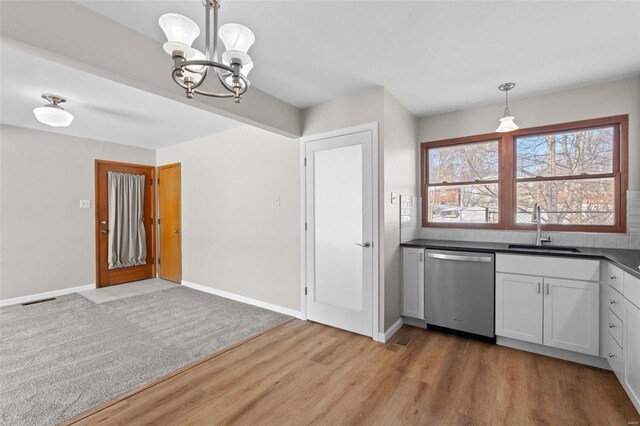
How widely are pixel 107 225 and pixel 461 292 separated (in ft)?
17.9

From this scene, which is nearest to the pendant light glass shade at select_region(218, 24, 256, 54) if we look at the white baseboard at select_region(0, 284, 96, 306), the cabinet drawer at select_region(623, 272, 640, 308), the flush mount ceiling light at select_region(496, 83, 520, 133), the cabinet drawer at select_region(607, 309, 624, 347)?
the flush mount ceiling light at select_region(496, 83, 520, 133)

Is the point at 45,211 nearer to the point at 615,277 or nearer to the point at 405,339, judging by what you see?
the point at 405,339

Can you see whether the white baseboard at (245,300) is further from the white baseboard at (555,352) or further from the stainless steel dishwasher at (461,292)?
the white baseboard at (555,352)

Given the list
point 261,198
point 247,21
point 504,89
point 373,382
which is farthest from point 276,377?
point 504,89

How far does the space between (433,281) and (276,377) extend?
178 centimetres

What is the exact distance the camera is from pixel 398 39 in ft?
6.66

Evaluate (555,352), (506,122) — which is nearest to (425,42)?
(506,122)

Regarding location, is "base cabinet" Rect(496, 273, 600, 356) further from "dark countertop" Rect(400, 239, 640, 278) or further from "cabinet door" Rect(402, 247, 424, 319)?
"cabinet door" Rect(402, 247, 424, 319)

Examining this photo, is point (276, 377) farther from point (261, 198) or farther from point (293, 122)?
point (293, 122)

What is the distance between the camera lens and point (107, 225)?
4.93m

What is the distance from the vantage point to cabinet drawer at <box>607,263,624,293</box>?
1972mm

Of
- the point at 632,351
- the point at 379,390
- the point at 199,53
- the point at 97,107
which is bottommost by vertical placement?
the point at 379,390

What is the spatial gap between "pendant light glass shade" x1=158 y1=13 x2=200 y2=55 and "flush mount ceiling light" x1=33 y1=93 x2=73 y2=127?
2404 mm

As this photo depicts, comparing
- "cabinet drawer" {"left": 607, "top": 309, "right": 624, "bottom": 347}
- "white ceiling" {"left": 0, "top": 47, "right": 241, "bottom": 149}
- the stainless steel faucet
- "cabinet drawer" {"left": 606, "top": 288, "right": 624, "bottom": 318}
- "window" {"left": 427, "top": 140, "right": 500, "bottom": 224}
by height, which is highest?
"white ceiling" {"left": 0, "top": 47, "right": 241, "bottom": 149}
